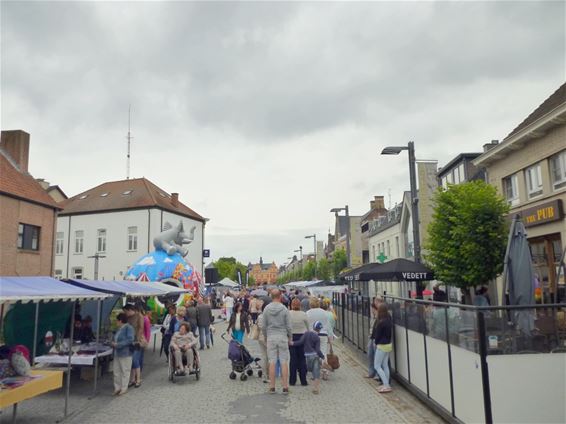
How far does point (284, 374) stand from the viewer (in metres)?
9.25

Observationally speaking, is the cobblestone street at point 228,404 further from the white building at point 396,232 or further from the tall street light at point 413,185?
the white building at point 396,232

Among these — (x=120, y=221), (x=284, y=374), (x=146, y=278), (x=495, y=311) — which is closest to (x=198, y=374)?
(x=284, y=374)

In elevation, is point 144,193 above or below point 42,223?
above

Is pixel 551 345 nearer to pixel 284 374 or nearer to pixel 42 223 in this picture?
pixel 284 374

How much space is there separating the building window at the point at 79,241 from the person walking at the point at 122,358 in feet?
127

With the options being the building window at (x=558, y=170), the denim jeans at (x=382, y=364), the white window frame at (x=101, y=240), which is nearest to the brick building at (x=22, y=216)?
the white window frame at (x=101, y=240)

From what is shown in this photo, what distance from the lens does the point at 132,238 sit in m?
43.7

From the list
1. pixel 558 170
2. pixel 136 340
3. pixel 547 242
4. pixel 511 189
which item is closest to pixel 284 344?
pixel 136 340

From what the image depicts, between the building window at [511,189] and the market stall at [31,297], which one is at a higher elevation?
the building window at [511,189]

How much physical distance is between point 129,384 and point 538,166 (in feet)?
51.5

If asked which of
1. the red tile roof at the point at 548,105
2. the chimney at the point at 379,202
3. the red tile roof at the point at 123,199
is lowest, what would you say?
the red tile roof at the point at 548,105

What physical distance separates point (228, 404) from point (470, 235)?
37.1ft

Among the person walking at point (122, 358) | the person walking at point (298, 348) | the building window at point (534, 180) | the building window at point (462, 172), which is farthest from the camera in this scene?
the building window at point (462, 172)

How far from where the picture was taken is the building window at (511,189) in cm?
1973
